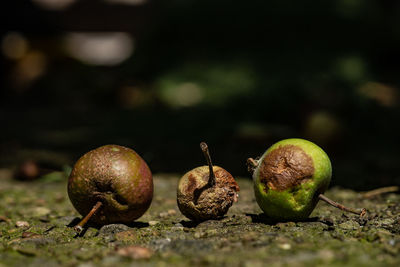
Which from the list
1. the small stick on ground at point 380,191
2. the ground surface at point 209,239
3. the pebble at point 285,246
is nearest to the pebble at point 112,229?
the ground surface at point 209,239

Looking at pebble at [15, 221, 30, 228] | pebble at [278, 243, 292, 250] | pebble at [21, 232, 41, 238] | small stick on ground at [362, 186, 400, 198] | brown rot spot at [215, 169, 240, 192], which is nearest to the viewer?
pebble at [278, 243, 292, 250]

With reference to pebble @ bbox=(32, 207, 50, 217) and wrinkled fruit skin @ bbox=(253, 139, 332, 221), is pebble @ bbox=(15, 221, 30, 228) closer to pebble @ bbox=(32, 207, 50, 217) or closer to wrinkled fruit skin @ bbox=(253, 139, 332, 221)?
pebble @ bbox=(32, 207, 50, 217)

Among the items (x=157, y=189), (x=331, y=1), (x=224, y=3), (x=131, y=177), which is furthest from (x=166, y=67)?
(x=131, y=177)

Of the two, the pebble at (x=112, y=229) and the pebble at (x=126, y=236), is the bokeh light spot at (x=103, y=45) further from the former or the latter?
the pebble at (x=126, y=236)

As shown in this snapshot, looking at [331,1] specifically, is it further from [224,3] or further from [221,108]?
[221,108]

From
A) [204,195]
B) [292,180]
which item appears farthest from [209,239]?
[292,180]

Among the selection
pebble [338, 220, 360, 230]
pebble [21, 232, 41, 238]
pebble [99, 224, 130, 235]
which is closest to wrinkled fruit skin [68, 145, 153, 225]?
pebble [99, 224, 130, 235]
